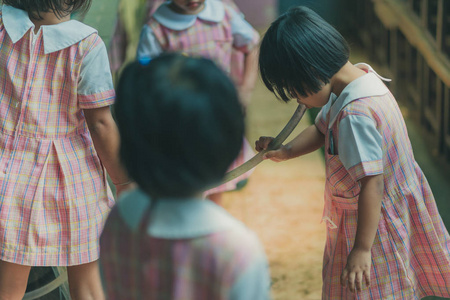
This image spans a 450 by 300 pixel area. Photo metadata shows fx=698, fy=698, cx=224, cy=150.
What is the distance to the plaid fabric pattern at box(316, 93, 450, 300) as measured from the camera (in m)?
2.01

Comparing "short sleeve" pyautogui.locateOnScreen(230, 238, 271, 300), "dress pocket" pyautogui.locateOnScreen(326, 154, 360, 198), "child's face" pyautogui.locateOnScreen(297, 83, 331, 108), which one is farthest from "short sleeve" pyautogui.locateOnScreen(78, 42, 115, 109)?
"short sleeve" pyautogui.locateOnScreen(230, 238, 271, 300)

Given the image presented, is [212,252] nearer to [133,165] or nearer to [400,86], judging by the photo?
[133,165]

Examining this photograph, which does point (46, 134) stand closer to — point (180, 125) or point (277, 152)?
point (277, 152)

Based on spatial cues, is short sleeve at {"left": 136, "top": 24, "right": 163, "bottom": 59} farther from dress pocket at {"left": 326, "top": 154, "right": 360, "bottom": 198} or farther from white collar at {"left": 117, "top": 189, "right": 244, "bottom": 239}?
white collar at {"left": 117, "top": 189, "right": 244, "bottom": 239}

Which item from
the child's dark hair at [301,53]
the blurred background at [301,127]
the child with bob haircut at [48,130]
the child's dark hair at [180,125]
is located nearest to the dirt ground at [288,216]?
the blurred background at [301,127]

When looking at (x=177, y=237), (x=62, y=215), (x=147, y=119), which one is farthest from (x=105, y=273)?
(x=62, y=215)

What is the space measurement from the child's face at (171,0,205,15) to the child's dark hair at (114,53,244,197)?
2007 millimetres

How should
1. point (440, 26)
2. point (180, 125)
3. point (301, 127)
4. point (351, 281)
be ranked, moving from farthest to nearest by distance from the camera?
point (301, 127), point (440, 26), point (351, 281), point (180, 125)

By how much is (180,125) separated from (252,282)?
0.31m

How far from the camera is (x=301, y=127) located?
5.04 metres

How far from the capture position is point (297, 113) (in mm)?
2080

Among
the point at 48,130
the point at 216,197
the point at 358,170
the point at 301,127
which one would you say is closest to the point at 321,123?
the point at 358,170

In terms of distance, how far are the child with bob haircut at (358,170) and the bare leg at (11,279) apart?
859 millimetres

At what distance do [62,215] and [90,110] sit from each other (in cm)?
33
